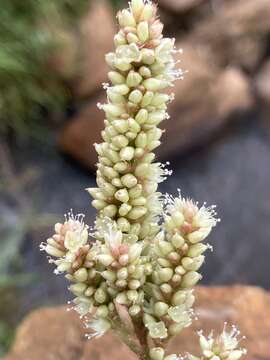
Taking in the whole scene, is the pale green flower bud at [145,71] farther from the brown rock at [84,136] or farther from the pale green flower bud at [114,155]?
the brown rock at [84,136]

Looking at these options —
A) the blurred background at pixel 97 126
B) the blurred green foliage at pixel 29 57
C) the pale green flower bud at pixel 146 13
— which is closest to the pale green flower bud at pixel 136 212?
the pale green flower bud at pixel 146 13

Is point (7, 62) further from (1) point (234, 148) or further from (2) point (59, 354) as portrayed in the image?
(2) point (59, 354)

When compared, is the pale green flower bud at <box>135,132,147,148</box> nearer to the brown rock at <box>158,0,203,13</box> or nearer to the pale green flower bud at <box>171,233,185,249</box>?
the pale green flower bud at <box>171,233,185,249</box>

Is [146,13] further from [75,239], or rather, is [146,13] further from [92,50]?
[92,50]

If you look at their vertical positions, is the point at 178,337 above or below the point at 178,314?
above

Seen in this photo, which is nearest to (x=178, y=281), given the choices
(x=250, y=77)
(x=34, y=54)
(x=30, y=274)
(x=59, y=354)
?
(x=59, y=354)

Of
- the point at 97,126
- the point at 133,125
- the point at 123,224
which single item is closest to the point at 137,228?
the point at 123,224

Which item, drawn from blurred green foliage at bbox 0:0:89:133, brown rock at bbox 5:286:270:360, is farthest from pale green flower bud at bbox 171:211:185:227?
blurred green foliage at bbox 0:0:89:133
